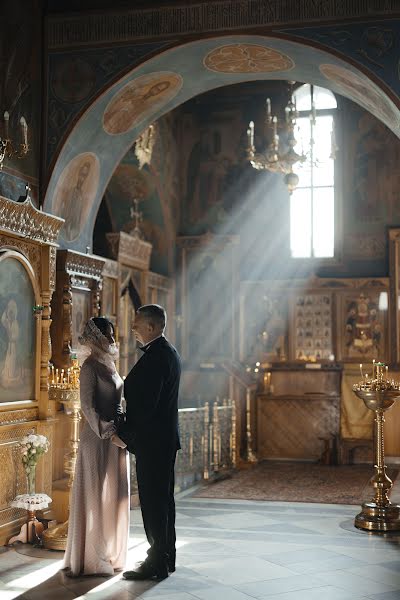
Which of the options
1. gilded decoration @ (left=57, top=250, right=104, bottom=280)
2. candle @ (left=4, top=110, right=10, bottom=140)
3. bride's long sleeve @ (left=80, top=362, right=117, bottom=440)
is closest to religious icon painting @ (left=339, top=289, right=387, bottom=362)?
gilded decoration @ (left=57, top=250, right=104, bottom=280)

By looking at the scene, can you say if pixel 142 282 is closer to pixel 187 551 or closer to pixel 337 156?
pixel 337 156

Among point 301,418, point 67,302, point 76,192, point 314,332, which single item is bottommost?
point 301,418

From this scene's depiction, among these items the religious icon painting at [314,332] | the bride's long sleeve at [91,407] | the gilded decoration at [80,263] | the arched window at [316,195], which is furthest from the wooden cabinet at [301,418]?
the bride's long sleeve at [91,407]

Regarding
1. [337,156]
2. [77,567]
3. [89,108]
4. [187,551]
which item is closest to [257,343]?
[337,156]

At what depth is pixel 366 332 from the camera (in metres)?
13.9

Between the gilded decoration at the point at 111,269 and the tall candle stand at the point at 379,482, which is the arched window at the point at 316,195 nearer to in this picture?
the gilded decoration at the point at 111,269

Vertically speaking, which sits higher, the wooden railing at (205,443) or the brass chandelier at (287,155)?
the brass chandelier at (287,155)

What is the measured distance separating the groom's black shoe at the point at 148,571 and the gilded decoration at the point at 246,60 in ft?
17.1

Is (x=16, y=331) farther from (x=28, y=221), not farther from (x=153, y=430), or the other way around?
(x=153, y=430)

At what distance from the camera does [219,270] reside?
14.7 m

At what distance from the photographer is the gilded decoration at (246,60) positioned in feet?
27.3

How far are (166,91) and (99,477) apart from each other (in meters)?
4.97

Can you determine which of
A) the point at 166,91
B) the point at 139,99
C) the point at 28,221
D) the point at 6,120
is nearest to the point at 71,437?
the point at 28,221

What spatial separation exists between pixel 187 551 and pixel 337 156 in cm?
951
